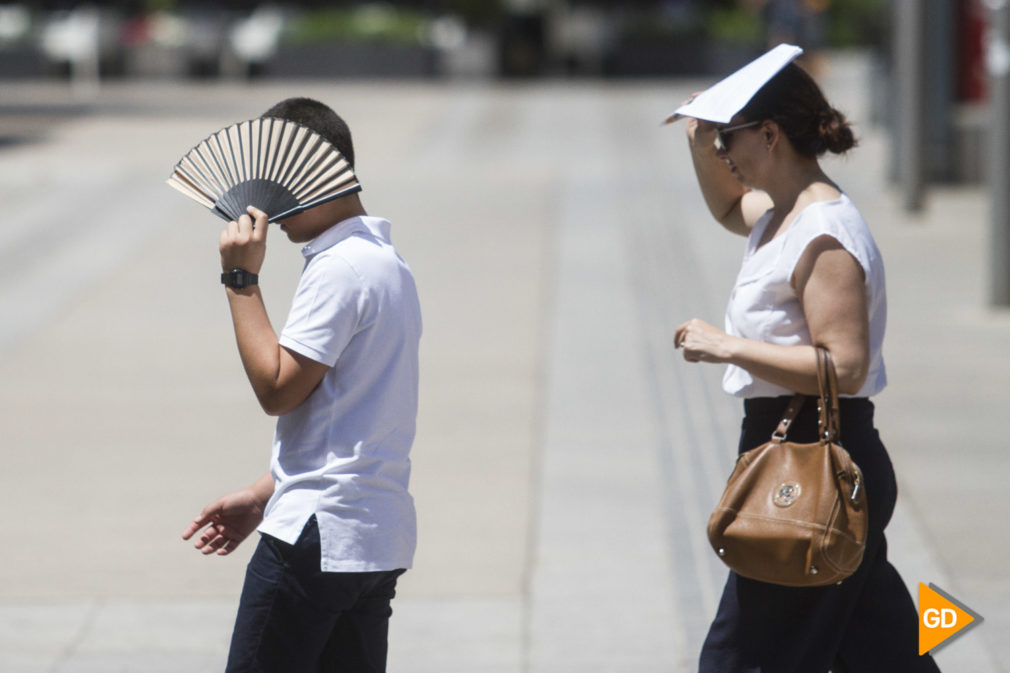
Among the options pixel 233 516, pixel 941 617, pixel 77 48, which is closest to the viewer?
pixel 233 516

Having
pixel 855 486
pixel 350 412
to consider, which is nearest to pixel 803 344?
pixel 855 486

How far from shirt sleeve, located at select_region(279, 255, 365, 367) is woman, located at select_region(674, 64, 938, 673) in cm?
72

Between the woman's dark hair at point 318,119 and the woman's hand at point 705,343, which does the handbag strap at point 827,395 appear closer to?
the woman's hand at point 705,343

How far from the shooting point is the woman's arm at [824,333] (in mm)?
2777

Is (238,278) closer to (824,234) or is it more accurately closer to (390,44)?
(824,234)

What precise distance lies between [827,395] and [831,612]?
0.49m

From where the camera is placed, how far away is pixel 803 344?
2.88m

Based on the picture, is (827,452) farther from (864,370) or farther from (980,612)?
(980,612)

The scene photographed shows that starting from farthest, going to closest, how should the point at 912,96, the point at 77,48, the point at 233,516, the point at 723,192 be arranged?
the point at 77,48 < the point at 912,96 < the point at 723,192 < the point at 233,516

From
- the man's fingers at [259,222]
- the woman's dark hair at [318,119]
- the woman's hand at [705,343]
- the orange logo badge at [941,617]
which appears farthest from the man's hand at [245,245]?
the orange logo badge at [941,617]

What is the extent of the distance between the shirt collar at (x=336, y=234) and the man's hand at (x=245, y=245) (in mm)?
91

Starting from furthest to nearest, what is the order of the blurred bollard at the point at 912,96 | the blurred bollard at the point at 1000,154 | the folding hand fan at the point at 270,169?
the blurred bollard at the point at 912,96
the blurred bollard at the point at 1000,154
the folding hand fan at the point at 270,169

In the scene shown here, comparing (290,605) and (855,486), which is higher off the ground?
(855,486)

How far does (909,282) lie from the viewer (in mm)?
9953
